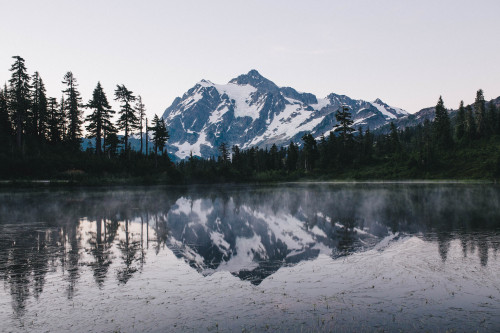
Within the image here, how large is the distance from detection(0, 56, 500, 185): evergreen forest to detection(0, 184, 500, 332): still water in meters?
47.5

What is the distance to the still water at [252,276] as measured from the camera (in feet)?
30.9

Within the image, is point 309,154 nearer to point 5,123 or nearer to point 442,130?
point 442,130

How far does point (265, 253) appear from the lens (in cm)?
1761

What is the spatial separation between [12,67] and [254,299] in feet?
258

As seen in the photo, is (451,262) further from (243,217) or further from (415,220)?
(243,217)

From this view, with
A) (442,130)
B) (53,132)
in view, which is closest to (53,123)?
(53,132)

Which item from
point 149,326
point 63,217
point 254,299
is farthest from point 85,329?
point 63,217

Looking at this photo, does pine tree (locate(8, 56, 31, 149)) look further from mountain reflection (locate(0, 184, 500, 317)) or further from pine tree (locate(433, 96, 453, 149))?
pine tree (locate(433, 96, 453, 149))

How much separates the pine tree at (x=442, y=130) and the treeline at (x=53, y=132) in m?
97.2

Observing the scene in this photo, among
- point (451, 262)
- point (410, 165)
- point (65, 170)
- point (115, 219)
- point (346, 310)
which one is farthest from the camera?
point (410, 165)

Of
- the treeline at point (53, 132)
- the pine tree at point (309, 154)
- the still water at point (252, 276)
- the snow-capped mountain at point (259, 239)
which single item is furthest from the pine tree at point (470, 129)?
the snow-capped mountain at point (259, 239)

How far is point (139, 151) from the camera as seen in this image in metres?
99.7

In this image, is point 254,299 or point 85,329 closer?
point 85,329

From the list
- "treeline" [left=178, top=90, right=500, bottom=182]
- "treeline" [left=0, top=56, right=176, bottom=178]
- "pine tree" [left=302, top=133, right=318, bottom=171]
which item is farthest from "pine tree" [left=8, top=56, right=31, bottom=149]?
"pine tree" [left=302, top=133, right=318, bottom=171]
